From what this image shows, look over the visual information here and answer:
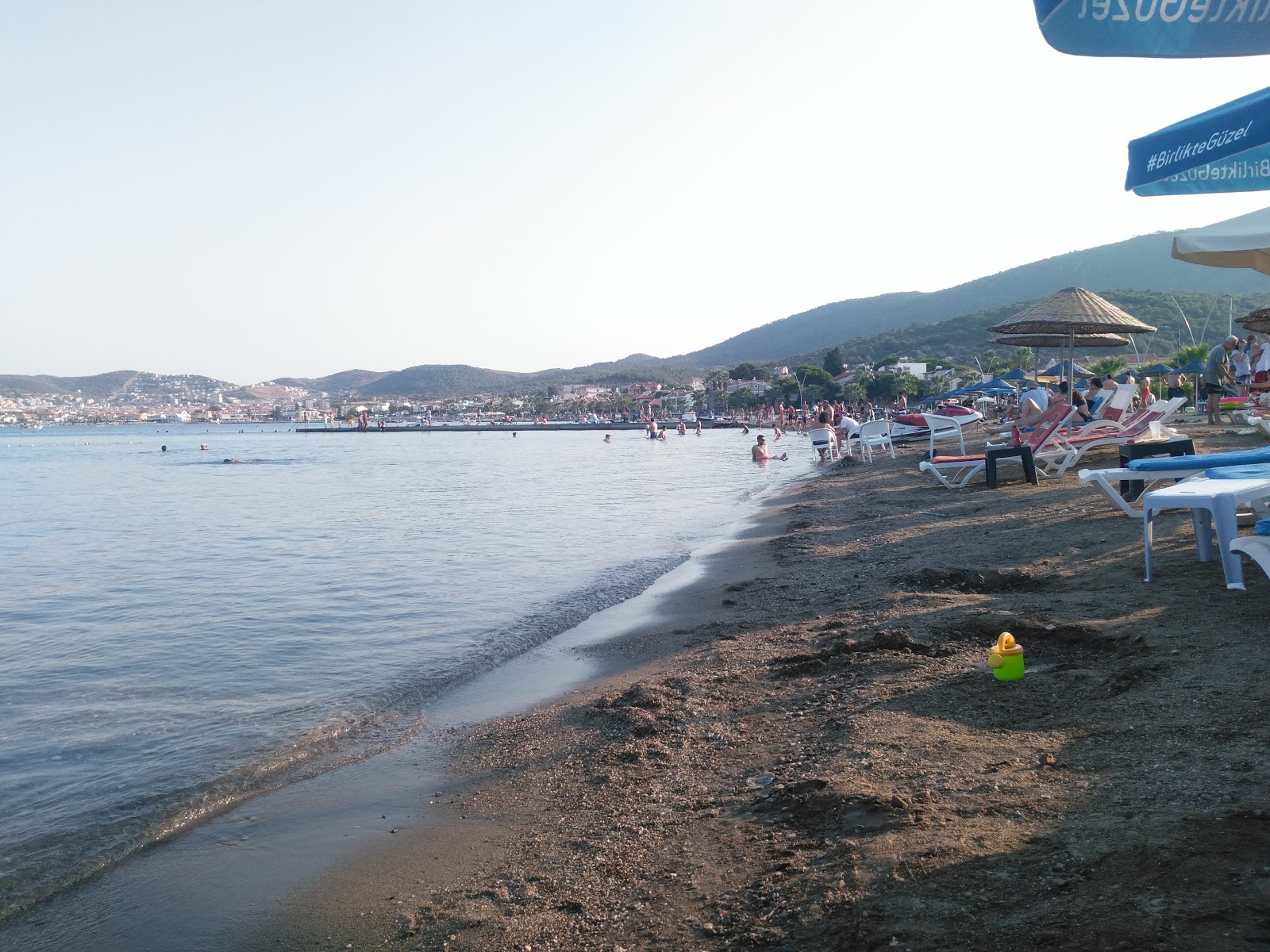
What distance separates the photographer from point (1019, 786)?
282 cm

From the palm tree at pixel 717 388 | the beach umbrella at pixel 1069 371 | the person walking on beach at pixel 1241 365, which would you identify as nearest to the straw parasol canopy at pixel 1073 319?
the beach umbrella at pixel 1069 371

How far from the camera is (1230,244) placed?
15.7 ft

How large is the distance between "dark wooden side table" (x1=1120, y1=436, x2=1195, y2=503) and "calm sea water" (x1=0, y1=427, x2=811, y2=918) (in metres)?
4.54

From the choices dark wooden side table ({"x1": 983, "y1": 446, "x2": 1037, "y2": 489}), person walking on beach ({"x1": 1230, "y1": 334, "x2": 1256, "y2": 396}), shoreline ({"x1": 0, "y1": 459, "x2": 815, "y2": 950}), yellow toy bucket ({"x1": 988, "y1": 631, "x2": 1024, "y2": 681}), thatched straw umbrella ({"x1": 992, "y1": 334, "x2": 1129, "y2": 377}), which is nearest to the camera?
shoreline ({"x1": 0, "y1": 459, "x2": 815, "y2": 950})

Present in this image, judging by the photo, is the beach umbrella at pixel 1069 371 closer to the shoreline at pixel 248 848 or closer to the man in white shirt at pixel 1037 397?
the man in white shirt at pixel 1037 397

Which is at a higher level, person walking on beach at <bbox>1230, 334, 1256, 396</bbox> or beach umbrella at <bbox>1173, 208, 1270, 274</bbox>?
beach umbrella at <bbox>1173, 208, 1270, 274</bbox>

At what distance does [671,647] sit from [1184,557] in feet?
10.6

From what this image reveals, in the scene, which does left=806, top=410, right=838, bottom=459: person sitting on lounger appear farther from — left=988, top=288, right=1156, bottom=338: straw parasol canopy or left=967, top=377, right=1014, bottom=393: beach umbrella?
left=967, top=377, right=1014, bottom=393: beach umbrella

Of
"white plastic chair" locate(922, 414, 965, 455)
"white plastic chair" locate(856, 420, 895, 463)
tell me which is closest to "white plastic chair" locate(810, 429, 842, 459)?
"white plastic chair" locate(856, 420, 895, 463)

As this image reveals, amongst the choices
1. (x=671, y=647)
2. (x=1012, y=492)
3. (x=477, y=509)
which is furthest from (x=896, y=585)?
(x=477, y=509)

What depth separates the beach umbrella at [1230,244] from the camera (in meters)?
4.76

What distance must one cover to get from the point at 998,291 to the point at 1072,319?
14067cm

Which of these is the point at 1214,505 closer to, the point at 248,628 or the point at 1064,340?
the point at 248,628

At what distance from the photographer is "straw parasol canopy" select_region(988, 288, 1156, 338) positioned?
1497 centimetres
